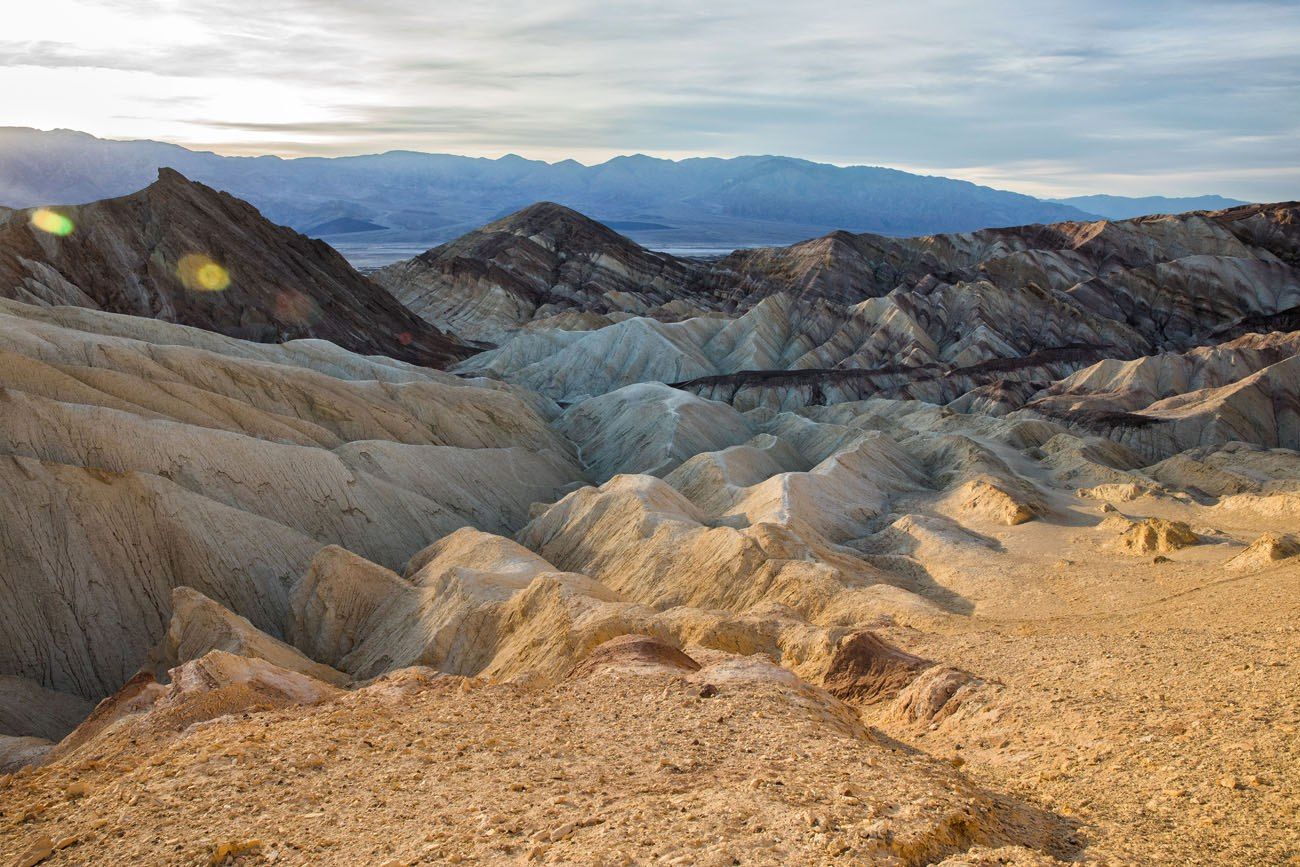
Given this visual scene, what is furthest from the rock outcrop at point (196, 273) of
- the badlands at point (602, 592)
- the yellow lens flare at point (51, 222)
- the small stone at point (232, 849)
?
the small stone at point (232, 849)

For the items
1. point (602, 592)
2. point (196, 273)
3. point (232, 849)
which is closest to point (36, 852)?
point (232, 849)

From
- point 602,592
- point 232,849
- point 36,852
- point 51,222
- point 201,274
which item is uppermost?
point 51,222

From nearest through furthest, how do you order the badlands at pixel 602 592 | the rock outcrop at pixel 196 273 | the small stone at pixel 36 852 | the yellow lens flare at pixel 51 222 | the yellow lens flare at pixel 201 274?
1. the small stone at pixel 36 852
2. the badlands at pixel 602 592
3. the rock outcrop at pixel 196 273
4. the yellow lens flare at pixel 51 222
5. the yellow lens flare at pixel 201 274

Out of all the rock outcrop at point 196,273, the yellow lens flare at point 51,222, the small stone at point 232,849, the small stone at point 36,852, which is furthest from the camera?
the yellow lens flare at point 51,222

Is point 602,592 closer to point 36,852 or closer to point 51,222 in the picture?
point 36,852

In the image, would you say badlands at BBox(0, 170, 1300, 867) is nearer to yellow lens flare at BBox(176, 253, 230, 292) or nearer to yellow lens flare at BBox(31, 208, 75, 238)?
yellow lens flare at BBox(176, 253, 230, 292)

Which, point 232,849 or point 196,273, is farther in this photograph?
point 196,273

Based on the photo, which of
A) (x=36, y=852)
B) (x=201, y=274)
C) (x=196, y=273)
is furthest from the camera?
(x=201, y=274)

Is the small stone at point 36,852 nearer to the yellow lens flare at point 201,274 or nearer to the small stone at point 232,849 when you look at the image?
the small stone at point 232,849
